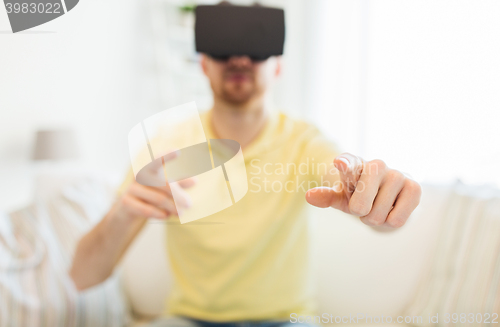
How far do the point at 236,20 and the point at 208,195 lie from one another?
18 cm

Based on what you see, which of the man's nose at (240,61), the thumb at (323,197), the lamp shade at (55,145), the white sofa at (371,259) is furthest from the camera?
the lamp shade at (55,145)

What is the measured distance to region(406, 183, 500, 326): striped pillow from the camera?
0.42 meters

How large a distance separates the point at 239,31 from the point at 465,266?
0.49 metres

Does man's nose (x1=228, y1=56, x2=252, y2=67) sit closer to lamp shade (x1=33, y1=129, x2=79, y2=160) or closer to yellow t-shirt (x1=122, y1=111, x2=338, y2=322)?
yellow t-shirt (x1=122, y1=111, x2=338, y2=322)

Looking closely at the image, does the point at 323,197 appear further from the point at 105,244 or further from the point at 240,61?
the point at 105,244

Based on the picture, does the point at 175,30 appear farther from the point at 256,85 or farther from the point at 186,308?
the point at 186,308

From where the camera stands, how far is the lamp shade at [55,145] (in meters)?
0.83

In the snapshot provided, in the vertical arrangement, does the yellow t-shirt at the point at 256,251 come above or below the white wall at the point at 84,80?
below

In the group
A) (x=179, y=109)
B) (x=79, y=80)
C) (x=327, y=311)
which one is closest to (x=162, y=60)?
(x=79, y=80)

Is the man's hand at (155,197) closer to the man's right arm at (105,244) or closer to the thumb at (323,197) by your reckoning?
the man's right arm at (105,244)

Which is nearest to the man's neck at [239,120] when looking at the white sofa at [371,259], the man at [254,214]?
the man at [254,214]

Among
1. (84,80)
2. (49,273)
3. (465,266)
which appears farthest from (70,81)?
(465,266)

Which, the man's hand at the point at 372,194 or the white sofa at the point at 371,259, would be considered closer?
the man's hand at the point at 372,194

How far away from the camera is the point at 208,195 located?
0.34 metres
